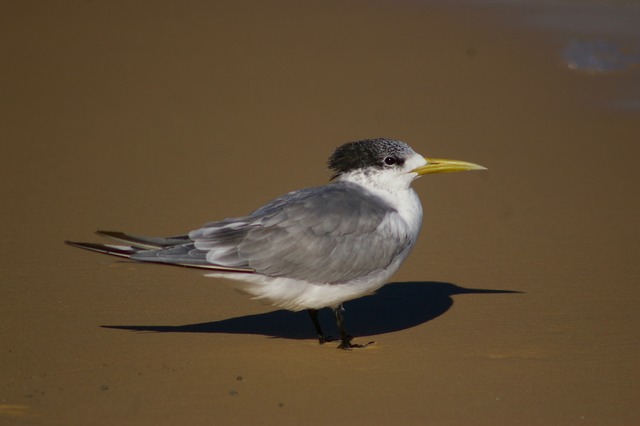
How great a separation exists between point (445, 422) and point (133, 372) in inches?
66.2

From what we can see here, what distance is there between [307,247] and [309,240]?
0.05 m

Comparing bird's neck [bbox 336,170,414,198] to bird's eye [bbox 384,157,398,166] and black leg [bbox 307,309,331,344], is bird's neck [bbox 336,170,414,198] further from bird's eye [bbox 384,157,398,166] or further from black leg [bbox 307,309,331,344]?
black leg [bbox 307,309,331,344]

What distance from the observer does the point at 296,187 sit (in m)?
8.71

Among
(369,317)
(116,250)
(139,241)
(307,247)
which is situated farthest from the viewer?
(369,317)

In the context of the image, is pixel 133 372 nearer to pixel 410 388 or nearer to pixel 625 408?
pixel 410 388

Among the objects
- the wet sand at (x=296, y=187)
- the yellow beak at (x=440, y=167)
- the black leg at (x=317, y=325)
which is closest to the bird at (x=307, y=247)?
the black leg at (x=317, y=325)

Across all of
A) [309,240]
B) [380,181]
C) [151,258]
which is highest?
[380,181]

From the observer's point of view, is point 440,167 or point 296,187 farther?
point 296,187

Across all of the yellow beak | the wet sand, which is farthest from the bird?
the wet sand

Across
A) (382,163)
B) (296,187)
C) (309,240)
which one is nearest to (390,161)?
(382,163)

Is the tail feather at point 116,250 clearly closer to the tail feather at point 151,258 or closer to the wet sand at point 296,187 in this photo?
the tail feather at point 151,258

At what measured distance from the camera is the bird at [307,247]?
5.74 m

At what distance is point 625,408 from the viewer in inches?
204

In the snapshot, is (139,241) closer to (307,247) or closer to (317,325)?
(307,247)
